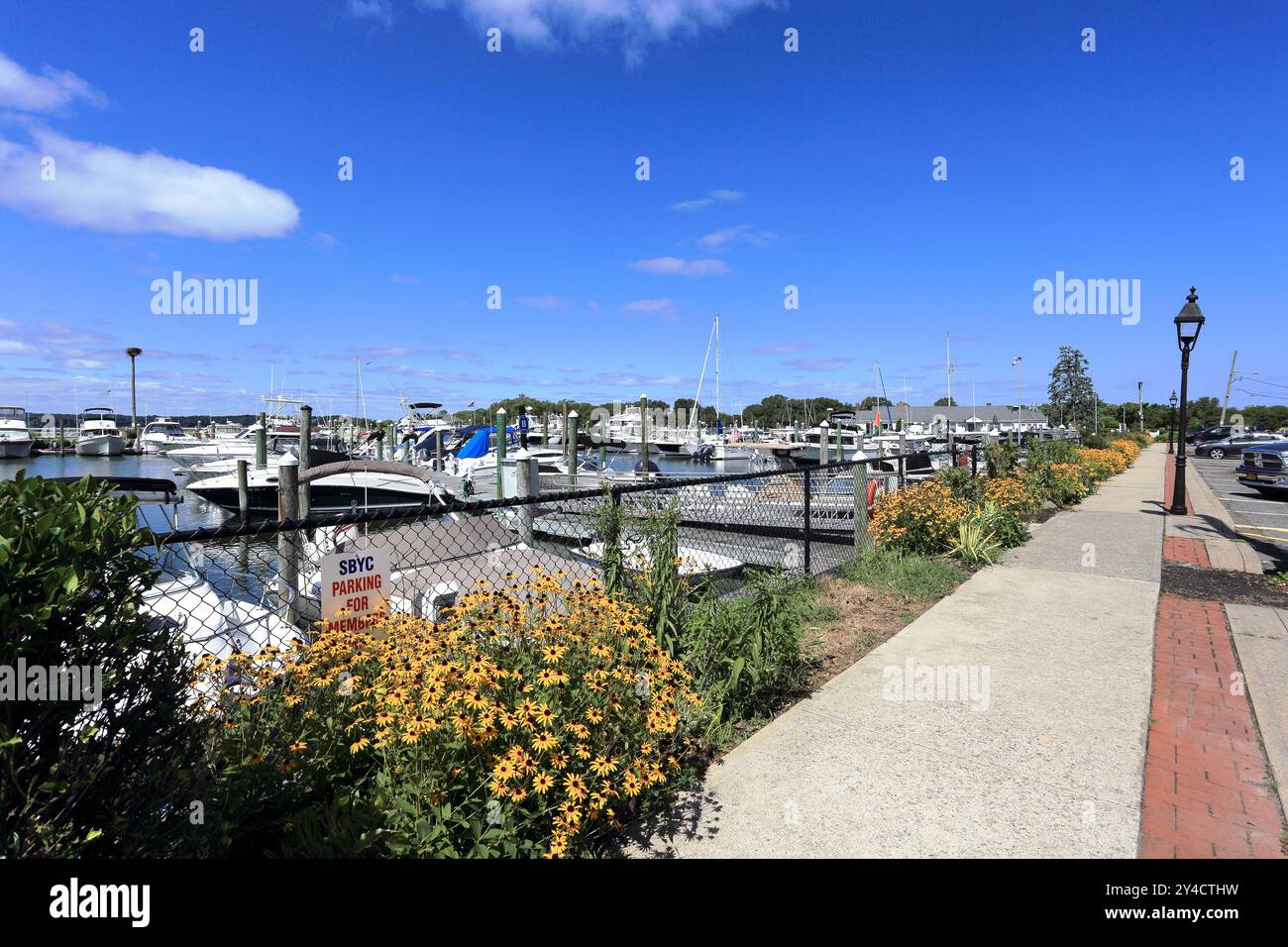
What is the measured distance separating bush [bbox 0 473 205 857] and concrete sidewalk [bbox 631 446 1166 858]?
179 cm

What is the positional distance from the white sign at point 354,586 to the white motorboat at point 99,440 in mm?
69984

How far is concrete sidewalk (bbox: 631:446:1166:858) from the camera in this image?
2979 millimetres

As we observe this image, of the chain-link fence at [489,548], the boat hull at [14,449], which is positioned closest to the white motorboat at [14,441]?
the boat hull at [14,449]

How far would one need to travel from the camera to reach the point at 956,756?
3719mm

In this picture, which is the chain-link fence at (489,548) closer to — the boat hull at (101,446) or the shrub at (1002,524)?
the shrub at (1002,524)

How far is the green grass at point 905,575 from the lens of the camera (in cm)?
729

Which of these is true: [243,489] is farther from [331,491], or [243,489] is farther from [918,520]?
[918,520]

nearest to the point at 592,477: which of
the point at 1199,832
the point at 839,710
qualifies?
the point at 839,710

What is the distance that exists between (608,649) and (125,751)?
1642 millimetres

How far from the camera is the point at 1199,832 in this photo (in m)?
3.01

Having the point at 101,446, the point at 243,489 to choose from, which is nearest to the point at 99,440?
the point at 101,446

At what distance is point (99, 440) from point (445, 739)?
72.0 metres
